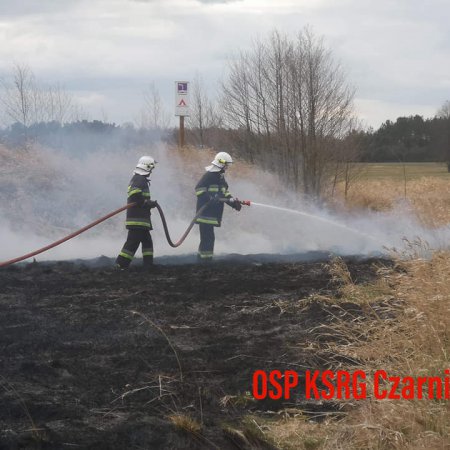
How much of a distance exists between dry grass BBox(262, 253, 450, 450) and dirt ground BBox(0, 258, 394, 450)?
0.29 meters

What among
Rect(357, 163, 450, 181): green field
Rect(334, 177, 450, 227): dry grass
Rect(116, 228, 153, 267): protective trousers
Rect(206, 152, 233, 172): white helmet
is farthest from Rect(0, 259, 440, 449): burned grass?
Rect(357, 163, 450, 181): green field

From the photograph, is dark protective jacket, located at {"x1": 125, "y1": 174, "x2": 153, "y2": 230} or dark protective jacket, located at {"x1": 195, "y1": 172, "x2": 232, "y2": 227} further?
dark protective jacket, located at {"x1": 195, "y1": 172, "x2": 232, "y2": 227}

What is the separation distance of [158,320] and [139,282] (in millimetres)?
2167

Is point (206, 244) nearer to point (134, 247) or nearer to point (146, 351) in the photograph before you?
point (134, 247)

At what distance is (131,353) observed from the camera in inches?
238

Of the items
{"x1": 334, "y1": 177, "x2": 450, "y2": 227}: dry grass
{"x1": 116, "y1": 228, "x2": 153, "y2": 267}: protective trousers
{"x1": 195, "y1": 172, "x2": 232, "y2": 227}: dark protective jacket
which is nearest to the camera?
{"x1": 116, "y1": 228, "x2": 153, "y2": 267}: protective trousers

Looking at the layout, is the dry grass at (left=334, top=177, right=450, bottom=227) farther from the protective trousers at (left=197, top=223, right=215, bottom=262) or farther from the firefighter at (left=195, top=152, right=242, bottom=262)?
the protective trousers at (left=197, top=223, right=215, bottom=262)

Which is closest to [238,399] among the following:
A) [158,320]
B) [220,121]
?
[158,320]

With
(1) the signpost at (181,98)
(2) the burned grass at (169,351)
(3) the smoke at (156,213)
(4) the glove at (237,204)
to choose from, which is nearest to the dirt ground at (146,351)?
(2) the burned grass at (169,351)

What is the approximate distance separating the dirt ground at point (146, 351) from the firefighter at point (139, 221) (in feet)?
Result: 1.16

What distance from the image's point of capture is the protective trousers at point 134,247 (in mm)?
10336

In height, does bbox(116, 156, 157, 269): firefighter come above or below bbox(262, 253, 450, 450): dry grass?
above

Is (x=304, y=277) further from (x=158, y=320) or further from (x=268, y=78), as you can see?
(x=268, y=78)

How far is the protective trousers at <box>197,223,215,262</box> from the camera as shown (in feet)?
36.8
